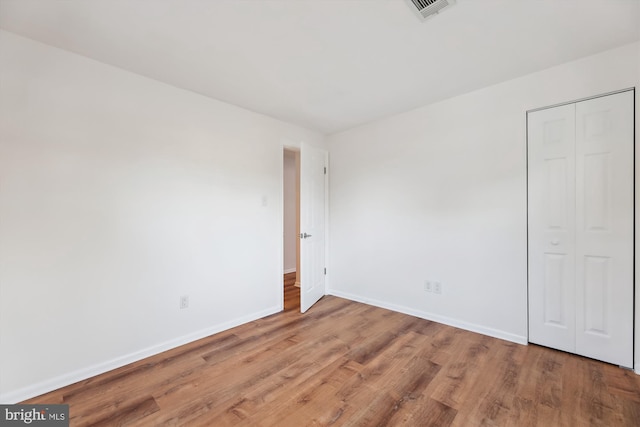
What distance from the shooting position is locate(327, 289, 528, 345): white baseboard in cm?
249

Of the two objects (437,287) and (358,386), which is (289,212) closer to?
(437,287)

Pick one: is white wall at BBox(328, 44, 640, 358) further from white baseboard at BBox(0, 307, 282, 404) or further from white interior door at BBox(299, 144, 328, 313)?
white baseboard at BBox(0, 307, 282, 404)

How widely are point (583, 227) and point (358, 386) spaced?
2196 mm

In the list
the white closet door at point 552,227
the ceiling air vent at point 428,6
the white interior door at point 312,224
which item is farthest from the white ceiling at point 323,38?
the white interior door at point 312,224

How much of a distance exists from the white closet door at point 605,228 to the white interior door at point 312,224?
2.61 metres

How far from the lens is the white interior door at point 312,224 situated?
11.1 feet

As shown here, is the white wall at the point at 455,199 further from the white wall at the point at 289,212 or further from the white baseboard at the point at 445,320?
the white wall at the point at 289,212

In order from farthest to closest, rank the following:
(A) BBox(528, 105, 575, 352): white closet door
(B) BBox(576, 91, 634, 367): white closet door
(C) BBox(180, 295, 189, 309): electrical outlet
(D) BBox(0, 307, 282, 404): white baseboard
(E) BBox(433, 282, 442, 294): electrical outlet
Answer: (E) BBox(433, 282, 442, 294): electrical outlet, (C) BBox(180, 295, 189, 309): electrical outlet, (A) BBox(528, 105, 575, 352): white closet door, (B) BBox(576, 91, 634, 367): white closet door, (D) BBox(0, 307, 282, 404): white baseboard

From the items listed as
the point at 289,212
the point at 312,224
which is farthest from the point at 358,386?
the point at 289,212

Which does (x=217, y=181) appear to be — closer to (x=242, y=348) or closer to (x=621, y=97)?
(x=242, y=348)

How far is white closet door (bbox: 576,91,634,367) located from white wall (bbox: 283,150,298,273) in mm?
4141

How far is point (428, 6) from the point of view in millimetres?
→ 1559

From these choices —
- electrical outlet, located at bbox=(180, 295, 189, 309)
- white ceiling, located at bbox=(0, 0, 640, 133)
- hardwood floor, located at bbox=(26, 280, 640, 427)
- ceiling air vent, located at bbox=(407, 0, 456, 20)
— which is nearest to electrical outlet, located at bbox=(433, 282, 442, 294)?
hardwood floor, located at bbox=(26, 280, 640, 427)

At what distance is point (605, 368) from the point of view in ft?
6.64
